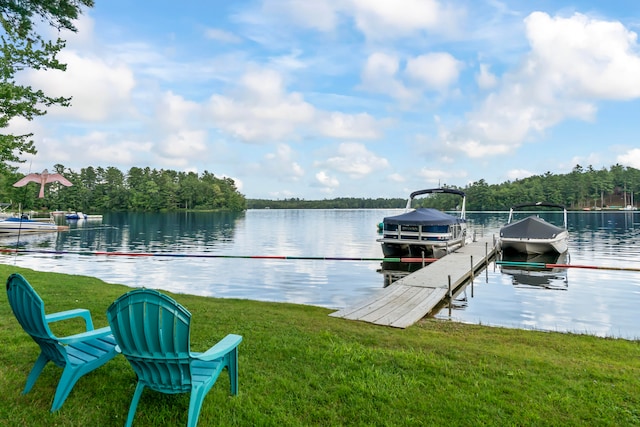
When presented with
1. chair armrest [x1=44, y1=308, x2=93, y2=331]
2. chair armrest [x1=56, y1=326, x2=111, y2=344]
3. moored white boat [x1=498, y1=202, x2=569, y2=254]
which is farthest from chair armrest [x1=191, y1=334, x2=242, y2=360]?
moored white boat [x1=498, y1=202, x2=569, y2=254]

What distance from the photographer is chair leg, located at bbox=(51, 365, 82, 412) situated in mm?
3541

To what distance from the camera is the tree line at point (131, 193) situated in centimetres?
10156

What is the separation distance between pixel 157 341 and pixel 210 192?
135 metres

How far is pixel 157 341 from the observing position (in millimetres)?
2941

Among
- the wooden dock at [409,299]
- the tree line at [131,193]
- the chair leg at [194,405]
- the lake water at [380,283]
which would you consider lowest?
the lake water at [380,283]

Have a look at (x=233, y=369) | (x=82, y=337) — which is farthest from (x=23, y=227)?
(x=233, y=369)

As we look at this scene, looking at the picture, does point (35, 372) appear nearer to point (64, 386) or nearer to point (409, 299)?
point (64, 386)

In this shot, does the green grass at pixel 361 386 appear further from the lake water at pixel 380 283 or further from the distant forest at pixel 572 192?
the distant forest at pixel 572 192

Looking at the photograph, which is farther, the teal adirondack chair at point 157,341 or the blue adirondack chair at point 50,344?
the blue adirondack chair at point 50,344

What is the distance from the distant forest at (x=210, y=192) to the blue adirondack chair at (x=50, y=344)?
11165 centimetres

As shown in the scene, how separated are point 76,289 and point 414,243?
1745 cm

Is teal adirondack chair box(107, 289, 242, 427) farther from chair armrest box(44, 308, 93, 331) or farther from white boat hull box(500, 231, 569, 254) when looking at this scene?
white boat hull box(500, 231, 569, 254)

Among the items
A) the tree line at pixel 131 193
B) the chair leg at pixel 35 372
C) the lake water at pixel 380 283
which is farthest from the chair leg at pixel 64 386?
the tree line at pixel 131 193

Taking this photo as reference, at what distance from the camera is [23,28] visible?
31.6 feet
